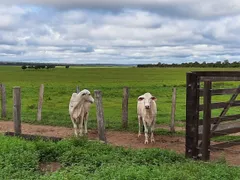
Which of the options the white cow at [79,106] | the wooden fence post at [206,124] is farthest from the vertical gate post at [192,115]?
the white cow at [79,106]

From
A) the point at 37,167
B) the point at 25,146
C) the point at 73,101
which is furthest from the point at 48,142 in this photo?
the point at 73,101

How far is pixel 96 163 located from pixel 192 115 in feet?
9.13

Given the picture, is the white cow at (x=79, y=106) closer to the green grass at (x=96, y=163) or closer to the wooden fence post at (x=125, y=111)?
the wooden fence post at (x=125, y=111)

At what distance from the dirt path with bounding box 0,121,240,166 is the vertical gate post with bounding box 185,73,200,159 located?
93 centimetres

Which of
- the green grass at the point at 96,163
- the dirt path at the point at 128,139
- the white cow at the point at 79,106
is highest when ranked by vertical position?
the white cow at the point at 79,106

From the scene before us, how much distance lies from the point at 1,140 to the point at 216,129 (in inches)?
231

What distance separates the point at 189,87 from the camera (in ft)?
31.1

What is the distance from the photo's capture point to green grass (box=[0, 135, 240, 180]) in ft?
23.2

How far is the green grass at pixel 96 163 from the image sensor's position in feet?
23.2

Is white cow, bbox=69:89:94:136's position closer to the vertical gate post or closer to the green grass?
the green grass

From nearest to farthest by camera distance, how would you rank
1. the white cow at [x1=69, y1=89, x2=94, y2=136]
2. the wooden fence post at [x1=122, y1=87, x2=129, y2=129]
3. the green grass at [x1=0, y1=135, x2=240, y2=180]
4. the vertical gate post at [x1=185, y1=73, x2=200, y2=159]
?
the green grass at [x1=0, y1=135, x2=240, y2=180], the vertical gate post at [x1=185, y1=73, x2=200, y2=159], the white cow at [x1=69, y1=89, x2=94, y2=136], the wooden fence post at [x1=122, y1=87, x2=129, y2=129]

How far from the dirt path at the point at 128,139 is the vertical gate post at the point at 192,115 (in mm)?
929

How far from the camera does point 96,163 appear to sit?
8.46 meters

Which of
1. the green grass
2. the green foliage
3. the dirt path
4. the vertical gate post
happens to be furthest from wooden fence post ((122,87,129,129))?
the vertical gate post
